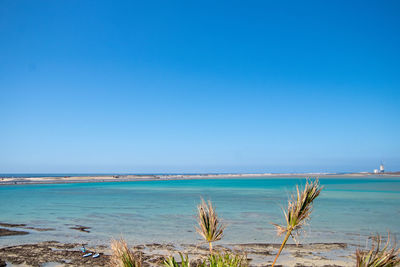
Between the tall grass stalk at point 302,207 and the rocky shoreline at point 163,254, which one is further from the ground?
the tall grass stalk at point 302,207

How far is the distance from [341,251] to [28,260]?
431 inches

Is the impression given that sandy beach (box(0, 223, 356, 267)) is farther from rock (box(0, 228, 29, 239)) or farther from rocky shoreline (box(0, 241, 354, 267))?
rock (box(0, 228, 29, 239))

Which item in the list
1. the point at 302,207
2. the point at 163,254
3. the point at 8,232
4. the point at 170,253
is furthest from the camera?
the point at 8,232

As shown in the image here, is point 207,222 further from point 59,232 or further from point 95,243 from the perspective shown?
point 59,232

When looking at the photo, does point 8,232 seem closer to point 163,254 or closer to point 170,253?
point 163,254

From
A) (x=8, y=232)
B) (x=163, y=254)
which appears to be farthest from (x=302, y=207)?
(x=8, y=232)

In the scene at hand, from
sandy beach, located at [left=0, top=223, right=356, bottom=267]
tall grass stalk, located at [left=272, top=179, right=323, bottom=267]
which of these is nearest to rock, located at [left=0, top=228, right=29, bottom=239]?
sandy beach, located at [left=0, top=223, right=356, bottom=267]

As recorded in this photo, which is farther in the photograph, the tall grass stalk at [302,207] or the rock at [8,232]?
the rock at [8,232]

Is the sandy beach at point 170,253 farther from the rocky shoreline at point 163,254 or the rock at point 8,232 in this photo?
the rock at point 8,232

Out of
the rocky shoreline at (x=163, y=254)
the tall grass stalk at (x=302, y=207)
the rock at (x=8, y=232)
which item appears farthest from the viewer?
the rock at (x=8, y=232)

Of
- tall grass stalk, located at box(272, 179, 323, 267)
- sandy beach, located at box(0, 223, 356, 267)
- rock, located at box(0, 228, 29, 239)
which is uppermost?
tall grass stalk, located at box(272, 179, 323, 267)

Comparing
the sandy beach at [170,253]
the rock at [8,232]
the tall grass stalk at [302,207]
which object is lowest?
the rock at [8,232]

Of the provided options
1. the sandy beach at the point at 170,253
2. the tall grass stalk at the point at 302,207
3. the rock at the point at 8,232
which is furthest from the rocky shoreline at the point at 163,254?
the tall grass stalk at the point at 302,207

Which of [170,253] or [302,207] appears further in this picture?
[170,253]
